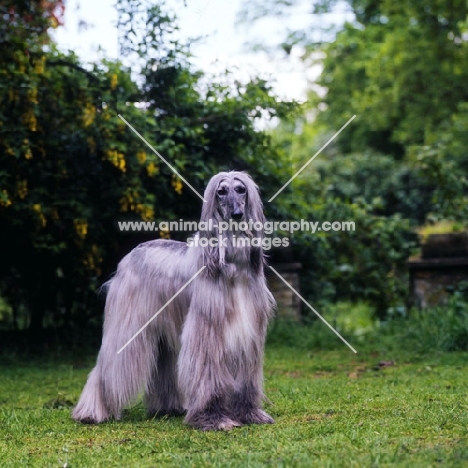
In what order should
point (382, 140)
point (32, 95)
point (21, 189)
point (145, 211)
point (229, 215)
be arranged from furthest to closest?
point (382, 140) → point (145, 211) → point (21, 189) → point (32, 95) → point (229, 215)

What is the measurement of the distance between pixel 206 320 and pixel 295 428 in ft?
2.77

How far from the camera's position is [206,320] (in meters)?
5.03

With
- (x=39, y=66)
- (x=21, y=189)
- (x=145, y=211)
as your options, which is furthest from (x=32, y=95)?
(x=145, y=211)

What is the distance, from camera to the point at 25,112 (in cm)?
821

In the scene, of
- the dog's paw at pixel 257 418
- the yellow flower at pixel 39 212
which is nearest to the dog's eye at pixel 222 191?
the dog's paw at pixel 257 418

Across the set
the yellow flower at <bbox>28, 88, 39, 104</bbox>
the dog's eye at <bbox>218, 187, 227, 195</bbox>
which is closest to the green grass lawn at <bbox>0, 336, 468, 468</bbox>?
the dog's eye at <bbox>218, 187, 227, 195</bbox>

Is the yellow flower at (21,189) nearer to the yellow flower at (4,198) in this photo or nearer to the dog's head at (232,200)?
the yellow flower at (4,198)

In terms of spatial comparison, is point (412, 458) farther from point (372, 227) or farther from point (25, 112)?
point (372, 227)

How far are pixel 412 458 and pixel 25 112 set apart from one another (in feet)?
19.0

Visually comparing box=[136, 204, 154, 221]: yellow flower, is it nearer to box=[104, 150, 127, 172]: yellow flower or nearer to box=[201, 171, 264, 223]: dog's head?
box=[104, 150, 127, 172]: yellow flower

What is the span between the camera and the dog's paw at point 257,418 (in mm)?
5039

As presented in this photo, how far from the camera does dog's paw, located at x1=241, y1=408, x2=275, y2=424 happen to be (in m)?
5.04

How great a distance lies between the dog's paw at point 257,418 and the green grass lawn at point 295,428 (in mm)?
115

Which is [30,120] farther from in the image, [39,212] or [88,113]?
[39,212]
